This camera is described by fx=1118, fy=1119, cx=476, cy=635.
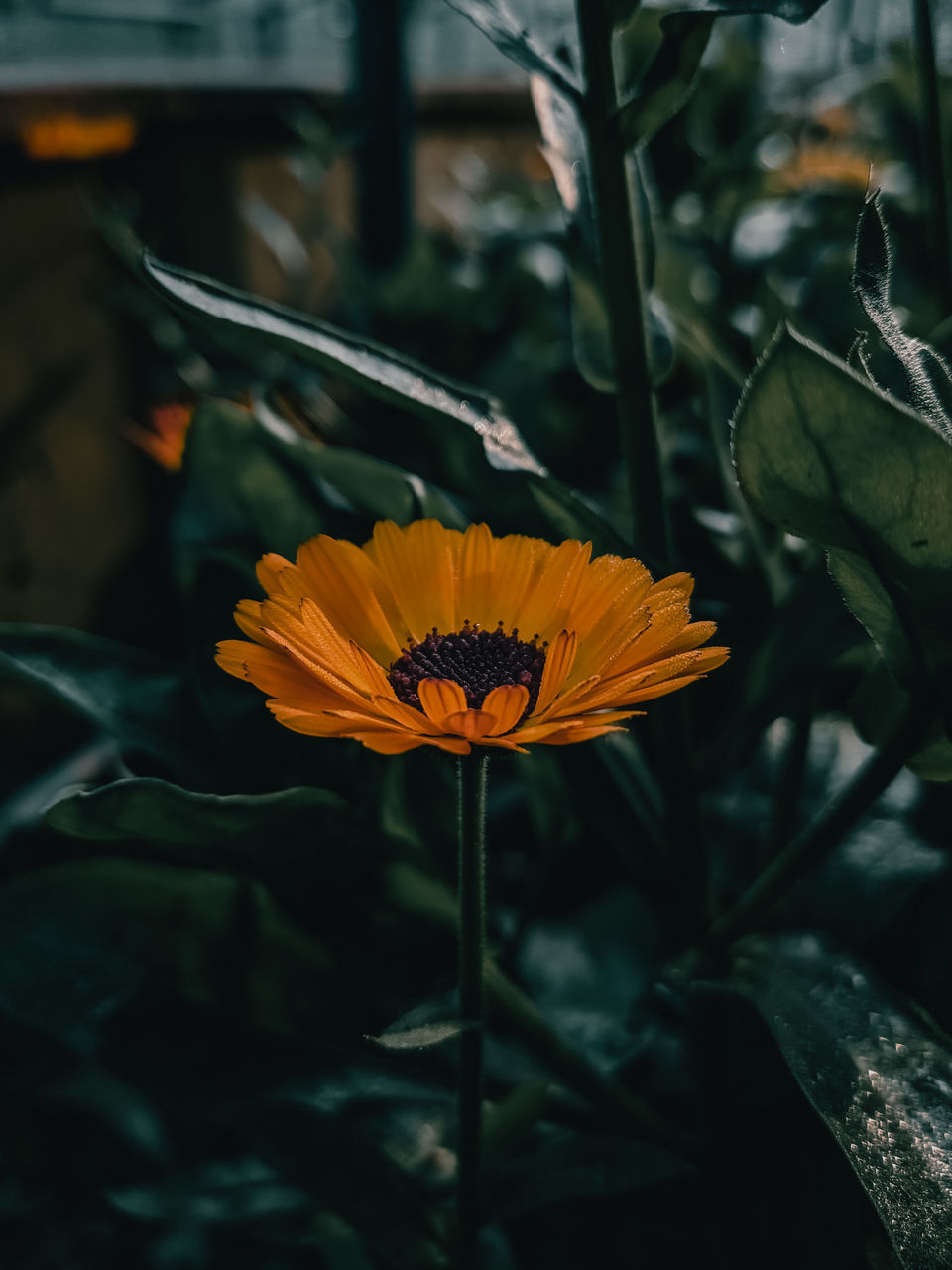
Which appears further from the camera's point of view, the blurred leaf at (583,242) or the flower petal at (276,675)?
the blurred leaf at (583,242)

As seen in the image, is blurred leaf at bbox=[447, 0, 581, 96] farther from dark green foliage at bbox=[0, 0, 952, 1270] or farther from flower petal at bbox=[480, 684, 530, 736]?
flower petal at bbox=[480, 684, 530, 736]

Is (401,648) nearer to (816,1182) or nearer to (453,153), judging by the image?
(816,1182)

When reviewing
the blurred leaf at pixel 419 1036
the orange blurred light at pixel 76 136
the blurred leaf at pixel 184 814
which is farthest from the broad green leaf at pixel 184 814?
the orange blurred light at pixel 76 136

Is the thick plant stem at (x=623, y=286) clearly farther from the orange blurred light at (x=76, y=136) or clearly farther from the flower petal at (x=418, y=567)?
the orange blurred light at (x=76, y=136)

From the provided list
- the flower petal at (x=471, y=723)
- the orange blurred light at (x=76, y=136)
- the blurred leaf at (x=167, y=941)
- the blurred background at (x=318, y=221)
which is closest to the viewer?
the flower petal at (x=471, y=723)

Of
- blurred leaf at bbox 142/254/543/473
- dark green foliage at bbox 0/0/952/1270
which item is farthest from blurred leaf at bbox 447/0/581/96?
blurred leaf at bbox 142/254/543/473

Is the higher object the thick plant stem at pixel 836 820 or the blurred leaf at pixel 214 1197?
the thick plant stem at pixel 836 820

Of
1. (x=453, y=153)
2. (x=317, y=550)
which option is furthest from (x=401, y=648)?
(x=453, y=153)

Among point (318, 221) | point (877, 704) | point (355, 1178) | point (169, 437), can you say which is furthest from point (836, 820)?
point (318, 221)

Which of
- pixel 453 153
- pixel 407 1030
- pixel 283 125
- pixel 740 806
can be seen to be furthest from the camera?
pixel 453 153
